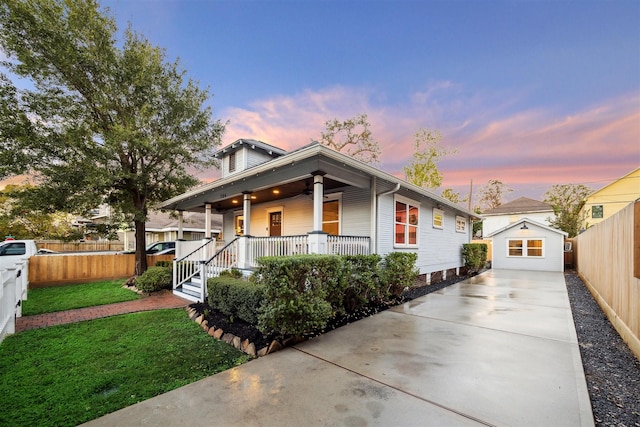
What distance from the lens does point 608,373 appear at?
3.45m

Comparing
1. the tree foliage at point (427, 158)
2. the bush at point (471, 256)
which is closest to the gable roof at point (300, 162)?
the bush at point (471, 256)

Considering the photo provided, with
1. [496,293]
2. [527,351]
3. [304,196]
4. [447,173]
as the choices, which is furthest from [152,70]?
[447,173]

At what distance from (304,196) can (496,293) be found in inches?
286

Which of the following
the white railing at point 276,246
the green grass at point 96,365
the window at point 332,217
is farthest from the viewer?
the window at point 332,217

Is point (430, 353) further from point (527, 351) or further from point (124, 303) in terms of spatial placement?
point (124, 303)

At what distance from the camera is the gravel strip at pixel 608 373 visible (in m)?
2.59

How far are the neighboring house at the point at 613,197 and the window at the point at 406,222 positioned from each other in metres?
22.4

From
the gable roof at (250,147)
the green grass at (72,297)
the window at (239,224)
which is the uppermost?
the gable roof at (250,147)

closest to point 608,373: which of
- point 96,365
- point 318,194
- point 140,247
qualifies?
point 318,194

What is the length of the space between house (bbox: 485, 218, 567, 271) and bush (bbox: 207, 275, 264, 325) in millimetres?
18032

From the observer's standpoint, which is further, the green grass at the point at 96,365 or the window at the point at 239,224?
the window at the point at 239,224

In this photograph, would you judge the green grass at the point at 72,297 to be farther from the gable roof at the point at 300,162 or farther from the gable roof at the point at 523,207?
the gable roof at the point at 523,207

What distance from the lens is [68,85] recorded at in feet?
30.9

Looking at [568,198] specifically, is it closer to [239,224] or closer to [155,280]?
[239,224]
